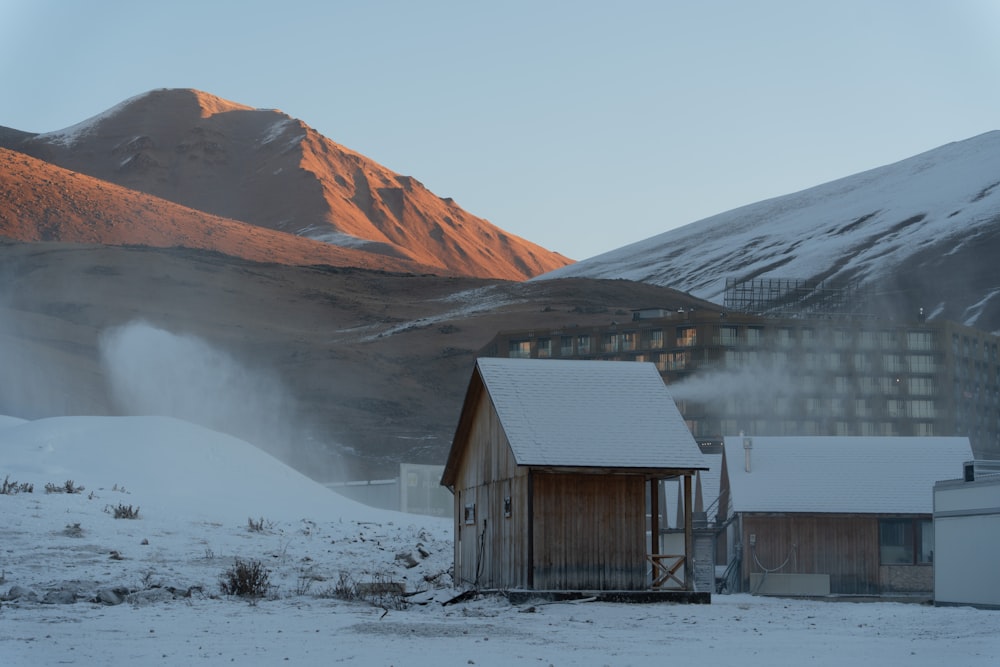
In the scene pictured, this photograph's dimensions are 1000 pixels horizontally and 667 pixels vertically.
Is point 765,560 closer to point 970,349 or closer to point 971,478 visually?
point 971,478

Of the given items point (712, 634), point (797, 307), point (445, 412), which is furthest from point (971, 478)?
point (797, 307)

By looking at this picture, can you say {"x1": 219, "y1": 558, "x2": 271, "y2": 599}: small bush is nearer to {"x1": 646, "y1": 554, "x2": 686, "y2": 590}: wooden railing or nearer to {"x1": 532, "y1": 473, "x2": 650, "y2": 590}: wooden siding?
{"x1": 532, "y1": 473, "x2": 650, "y2": 590}: wooden siding

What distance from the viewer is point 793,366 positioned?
6043 inches

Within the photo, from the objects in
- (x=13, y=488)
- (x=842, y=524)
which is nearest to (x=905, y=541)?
(x=842, y=524)

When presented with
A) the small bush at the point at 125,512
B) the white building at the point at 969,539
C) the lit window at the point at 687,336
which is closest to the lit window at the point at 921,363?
the lit window at the point at 687,336

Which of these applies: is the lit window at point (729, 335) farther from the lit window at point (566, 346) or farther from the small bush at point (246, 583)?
the small bush at point (246, 583)

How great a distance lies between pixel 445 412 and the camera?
148 meters

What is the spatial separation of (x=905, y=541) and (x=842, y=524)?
7.22 feet

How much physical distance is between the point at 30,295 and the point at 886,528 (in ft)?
462

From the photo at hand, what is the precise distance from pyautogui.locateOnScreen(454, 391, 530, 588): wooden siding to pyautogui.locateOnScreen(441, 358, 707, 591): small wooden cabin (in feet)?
0.17

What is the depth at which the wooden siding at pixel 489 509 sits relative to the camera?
31.2 m

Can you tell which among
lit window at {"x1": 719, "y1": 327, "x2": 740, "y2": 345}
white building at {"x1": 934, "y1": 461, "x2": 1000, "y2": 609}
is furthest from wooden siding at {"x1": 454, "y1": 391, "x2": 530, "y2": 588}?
lit window at {"x1": 719, "y1": 327, "x2": 740, "y2": 345}

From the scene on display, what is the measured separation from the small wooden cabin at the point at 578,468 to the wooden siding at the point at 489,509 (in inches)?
2.0

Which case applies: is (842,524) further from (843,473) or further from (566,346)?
(566,346)
